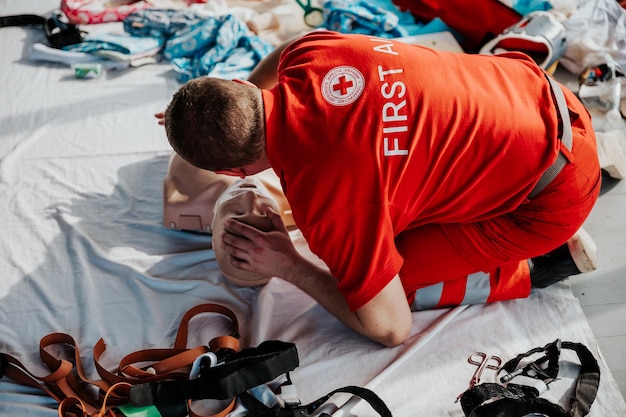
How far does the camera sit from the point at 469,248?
154 centimetres

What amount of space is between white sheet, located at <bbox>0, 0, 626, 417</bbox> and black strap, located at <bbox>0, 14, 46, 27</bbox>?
84cm

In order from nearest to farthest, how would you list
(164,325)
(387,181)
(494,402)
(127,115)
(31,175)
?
(387,181) < (494,402) < (164,325) < (31,175) < (127,115)

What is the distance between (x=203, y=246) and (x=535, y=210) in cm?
90

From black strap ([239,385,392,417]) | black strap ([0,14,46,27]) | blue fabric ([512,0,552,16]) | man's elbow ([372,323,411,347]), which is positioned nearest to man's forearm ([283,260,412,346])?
man's elbow ([372,323,411,347])

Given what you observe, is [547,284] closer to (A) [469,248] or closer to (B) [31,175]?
(A) [469,248]

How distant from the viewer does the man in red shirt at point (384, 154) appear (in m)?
1.19

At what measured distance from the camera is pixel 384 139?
1200 millimetres

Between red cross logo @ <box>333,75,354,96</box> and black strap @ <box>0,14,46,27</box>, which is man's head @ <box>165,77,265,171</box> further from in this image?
black strap @ <box>0,14,46,27</box>

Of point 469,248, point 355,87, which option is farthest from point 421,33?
point 355,87

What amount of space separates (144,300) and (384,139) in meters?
0.83

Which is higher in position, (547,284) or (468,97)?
(468,97)

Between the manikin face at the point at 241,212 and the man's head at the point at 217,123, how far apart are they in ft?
1.12

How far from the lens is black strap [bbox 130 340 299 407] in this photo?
4.60 feet

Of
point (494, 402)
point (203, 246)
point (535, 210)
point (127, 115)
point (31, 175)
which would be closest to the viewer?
point (494, 402)
